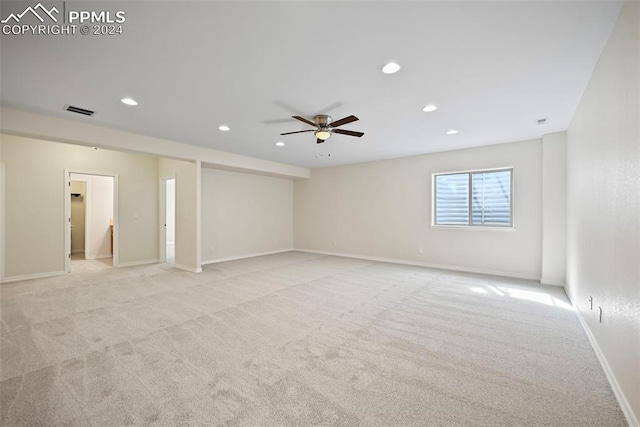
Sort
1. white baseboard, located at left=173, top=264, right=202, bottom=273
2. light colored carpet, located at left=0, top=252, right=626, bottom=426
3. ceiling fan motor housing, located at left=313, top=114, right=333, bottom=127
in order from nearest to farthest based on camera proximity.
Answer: light colored carpet, located at left=0, top=252, right=626, bottom=426 < ceiling fan motor housing, located at left=313, top=114, right=333, bottom=127 < white baseboard, located at left=173, top=264, right=202, bottom=273

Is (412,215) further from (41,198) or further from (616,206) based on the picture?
(41,198)

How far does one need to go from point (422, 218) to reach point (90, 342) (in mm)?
5890

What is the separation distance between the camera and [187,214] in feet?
18.6

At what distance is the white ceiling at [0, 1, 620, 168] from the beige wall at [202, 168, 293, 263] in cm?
283

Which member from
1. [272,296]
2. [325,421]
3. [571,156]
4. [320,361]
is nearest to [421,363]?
[320,361]

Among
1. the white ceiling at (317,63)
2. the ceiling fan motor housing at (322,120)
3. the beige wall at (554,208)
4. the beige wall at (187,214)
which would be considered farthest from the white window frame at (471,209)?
the beige wall at (187,214)

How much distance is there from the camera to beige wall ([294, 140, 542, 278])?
4805 millimetres

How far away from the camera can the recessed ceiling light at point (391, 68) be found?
2.29 metres

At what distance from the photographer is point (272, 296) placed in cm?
381

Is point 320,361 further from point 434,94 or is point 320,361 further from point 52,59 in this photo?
point 52,59

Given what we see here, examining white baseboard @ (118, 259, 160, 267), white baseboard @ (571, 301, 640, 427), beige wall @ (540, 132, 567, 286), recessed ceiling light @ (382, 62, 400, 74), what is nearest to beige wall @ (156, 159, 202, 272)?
white baseboard @ (118, 259, 160, 267)

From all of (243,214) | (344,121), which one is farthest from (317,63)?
(243,214)

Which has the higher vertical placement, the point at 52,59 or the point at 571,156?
the point at 52,59

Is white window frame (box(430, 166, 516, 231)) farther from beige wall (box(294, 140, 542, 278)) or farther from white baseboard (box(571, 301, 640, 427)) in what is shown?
white baseboard (box(571, 301, 640, 427))
